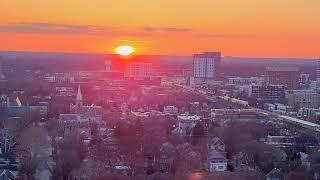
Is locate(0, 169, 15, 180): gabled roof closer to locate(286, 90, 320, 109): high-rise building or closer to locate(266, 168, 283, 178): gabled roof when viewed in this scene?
locate(266, 168, 283, 178): gabled roof

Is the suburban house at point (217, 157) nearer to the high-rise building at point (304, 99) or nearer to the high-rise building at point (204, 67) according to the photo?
the high-rise building at point (304, 99)

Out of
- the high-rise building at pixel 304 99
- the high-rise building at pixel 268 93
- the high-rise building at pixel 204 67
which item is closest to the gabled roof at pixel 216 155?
the high-rise building at pixel 304 99

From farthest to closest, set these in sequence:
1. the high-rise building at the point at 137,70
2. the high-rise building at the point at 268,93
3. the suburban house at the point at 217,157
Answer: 1. the high-rise building at the point at 137,70
2. the high-rise building at the point at 268,93
3. the suburban house at the point at 217,157

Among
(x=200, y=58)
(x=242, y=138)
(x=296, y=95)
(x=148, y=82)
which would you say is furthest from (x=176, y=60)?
(x=242, y=138)

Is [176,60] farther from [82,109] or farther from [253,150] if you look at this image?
[253,150]

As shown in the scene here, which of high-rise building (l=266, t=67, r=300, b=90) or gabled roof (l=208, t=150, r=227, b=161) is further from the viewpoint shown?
high-rise building (l=266, t=67, r=300, b=90)

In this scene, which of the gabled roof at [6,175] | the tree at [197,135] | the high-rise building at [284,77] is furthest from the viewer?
the high-rise building at [284,77]

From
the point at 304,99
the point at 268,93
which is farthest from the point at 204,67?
the point at 304,99

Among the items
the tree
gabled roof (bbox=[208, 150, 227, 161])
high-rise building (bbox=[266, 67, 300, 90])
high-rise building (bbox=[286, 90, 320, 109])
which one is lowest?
gabled roof (bbox=[208, 150, 227, 161])

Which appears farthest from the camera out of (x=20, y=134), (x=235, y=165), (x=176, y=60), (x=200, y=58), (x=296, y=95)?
(x=176, y=60)

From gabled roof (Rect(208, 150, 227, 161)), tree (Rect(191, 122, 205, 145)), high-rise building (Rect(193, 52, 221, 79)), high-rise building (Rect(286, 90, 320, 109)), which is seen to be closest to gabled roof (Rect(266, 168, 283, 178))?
gabled roof (Rect(208, 150, 227, 161))

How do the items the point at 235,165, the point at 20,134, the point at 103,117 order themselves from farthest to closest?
the point at 103,117, the point at 20,134, the point at 235,165
